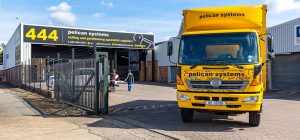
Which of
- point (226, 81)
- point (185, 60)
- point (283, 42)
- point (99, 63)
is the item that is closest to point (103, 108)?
A: point (99, 63)

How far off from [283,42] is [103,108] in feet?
54.3

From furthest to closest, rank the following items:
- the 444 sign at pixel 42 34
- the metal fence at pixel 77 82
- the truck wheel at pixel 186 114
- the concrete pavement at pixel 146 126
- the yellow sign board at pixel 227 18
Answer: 1. the 444 sign at pixel 42 34
2. the metal fence at pixel 77 82
3. the yellow sign board at pixel 227 18
4. the truck wheel at pixel 186 114
5. the concrete pavement at pixel 146 126

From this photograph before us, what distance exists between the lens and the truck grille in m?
10.1

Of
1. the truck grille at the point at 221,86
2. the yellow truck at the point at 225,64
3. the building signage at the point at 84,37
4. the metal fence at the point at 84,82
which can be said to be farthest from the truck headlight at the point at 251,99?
the building signage at the point at 84,37

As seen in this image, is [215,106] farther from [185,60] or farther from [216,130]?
[185,60]

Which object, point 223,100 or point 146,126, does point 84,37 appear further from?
point 223,100

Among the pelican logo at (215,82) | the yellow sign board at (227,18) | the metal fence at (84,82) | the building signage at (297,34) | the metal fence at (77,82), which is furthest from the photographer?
the building signage at (297,34)

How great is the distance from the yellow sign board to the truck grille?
1.88 m

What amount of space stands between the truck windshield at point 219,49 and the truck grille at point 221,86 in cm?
52

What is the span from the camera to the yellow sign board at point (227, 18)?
446 inches

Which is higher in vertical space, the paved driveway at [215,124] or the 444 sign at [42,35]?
the 444 sign at [42,35]

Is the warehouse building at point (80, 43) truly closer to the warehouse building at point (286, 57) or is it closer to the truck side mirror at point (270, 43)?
the warehouse building at point (286, 57)

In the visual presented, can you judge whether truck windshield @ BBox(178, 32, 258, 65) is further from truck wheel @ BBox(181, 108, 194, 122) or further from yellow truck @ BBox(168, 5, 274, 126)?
truck wheel @ BBox(181, 108, 194, 122)

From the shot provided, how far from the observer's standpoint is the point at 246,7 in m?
11.4
